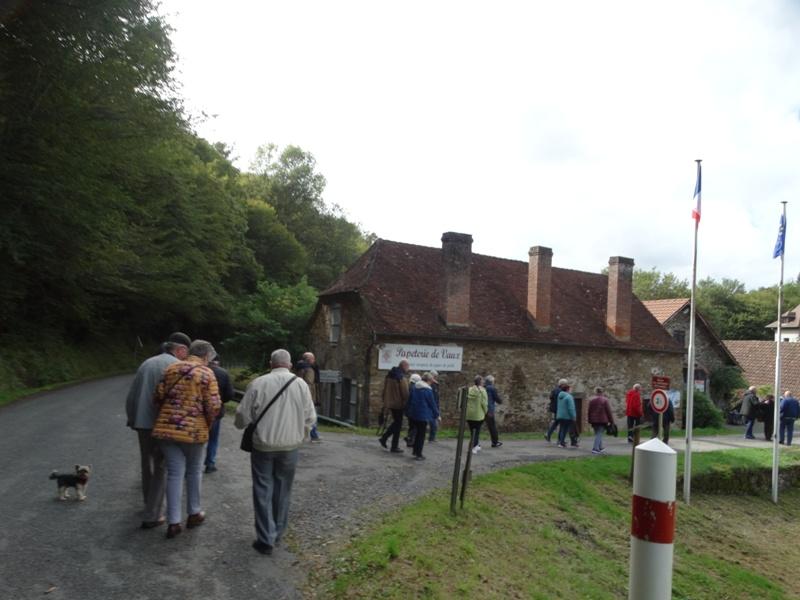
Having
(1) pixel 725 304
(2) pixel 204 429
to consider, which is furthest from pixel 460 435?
(1) pixel 725 304

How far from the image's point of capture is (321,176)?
63219mm

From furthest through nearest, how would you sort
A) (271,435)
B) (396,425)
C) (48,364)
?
1. (48,364)
2. (396,425)
3. (271,435)

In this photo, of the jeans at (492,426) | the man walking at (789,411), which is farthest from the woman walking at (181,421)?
the man walking at (789,411)

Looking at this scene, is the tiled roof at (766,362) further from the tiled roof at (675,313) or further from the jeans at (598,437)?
the jeans at (598,437)

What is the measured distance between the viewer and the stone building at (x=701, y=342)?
117 ft

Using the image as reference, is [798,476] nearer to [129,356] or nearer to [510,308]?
[510,308]

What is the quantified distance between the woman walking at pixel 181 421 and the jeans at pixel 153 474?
0.30 metres

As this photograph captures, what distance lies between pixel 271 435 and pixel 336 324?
1978 cm

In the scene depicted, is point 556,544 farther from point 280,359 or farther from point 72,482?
point 72,482

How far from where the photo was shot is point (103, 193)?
793 inches

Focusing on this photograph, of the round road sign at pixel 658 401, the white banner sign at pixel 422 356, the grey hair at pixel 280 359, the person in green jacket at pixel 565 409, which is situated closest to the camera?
the grey hair at pixel 280 359

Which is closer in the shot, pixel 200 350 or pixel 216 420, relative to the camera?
pixel 200 350

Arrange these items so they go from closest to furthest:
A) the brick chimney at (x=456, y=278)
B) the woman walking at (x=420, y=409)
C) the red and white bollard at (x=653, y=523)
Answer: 1. the red and white bollard at (x=653, y=523)
2. the woman walking at (x=420, y=409)
3. the brick chimney at (x=456, y=278)

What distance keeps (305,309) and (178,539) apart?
2363 cm
